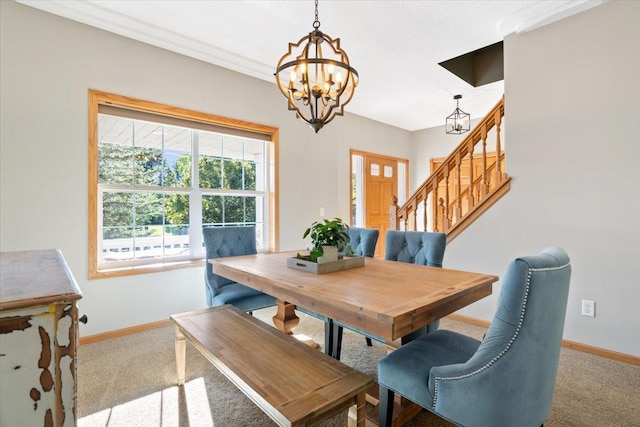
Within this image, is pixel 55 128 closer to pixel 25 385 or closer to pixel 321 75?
pixel 321 75

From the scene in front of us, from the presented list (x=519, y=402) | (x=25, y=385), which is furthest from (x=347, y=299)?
(x=25, y=385)

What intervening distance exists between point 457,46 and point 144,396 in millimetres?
3956

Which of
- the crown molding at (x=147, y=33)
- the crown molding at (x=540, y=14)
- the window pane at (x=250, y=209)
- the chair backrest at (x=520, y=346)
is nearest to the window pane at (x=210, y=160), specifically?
the window pane at (x=250, y=209)

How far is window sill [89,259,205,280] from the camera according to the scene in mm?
2863

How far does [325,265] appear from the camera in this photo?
6.43 ft

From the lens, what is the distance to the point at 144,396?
1994 millimetres

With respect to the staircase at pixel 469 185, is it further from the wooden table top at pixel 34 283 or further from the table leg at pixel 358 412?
the wooden table top at pixel 34 283

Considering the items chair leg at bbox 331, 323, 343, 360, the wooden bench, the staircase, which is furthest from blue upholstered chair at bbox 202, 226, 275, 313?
the staircase

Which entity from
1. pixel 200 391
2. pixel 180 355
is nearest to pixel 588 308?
pixel 200 391

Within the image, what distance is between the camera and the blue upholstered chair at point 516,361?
106cm

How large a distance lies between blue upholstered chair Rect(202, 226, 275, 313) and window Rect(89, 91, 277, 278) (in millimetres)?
761

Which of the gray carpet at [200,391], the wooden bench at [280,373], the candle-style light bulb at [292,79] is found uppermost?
the candle-style light bulb at [292,79]

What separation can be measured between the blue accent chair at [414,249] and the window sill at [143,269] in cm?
186

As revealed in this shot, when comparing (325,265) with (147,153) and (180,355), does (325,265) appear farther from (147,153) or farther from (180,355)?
(147,153)
